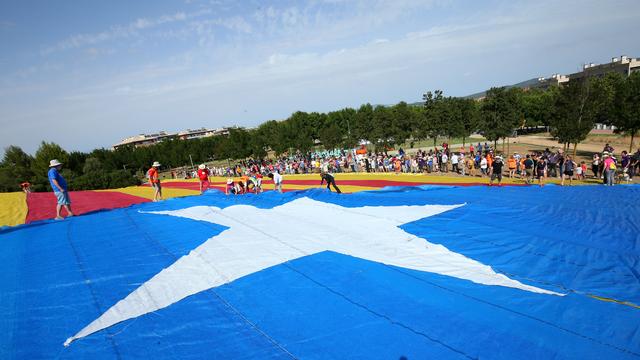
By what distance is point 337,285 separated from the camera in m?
5.16

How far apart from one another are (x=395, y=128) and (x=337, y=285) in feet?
130

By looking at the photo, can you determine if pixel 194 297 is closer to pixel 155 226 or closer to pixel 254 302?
pixel 254 302

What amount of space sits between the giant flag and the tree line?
Answer: 19288 mm

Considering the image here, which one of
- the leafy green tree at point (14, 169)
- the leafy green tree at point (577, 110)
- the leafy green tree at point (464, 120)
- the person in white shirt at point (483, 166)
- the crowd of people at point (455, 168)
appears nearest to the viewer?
the crowd of people at point (455, 168)

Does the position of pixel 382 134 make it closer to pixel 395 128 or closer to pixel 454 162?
pixel 395 128

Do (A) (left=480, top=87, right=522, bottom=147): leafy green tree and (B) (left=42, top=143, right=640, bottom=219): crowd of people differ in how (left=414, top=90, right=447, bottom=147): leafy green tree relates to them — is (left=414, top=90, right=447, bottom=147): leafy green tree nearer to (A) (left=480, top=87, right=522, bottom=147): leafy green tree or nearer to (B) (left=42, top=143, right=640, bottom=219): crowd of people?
(A) (left=480, top=87, right=522, bottom=147): leafy green tree

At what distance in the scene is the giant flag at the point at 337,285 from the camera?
387 centimetres

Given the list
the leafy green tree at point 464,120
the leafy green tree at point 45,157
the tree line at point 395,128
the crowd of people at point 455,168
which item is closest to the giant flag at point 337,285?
the crowd of people at point 455,168

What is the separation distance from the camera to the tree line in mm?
24094

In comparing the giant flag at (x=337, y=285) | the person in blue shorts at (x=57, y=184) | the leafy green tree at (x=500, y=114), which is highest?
the leafy green tree at (x=500, y=114)

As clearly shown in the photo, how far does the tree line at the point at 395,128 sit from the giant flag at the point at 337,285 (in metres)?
19.3

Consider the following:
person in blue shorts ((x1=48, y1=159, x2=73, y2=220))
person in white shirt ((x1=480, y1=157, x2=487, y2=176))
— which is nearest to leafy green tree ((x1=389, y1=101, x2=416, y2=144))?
person in white shirt ((x1=480, y1=157, x2=487, y2=176))

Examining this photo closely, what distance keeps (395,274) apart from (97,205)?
46.8ft

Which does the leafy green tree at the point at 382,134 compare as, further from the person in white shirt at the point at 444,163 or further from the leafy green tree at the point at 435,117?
the person in white shirt at the point at 444,163
